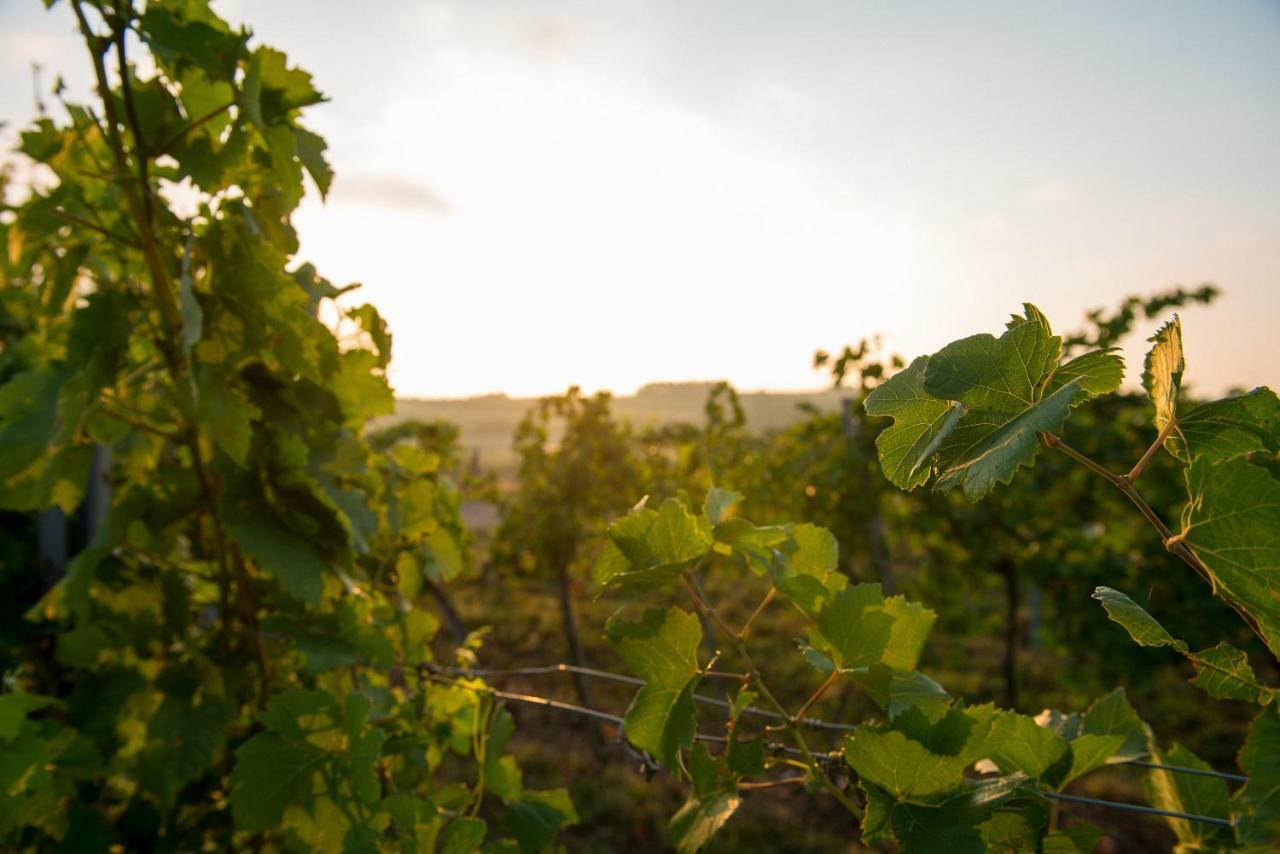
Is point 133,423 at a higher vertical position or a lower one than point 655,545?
higher

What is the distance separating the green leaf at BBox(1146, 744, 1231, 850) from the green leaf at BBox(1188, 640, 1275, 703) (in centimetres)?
44

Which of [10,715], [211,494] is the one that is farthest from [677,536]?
[211,494]

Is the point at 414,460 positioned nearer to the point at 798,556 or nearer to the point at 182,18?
the point at 182,18

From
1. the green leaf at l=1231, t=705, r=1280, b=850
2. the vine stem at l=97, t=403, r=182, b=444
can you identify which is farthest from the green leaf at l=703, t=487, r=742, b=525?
the vine stem at l=97, t=403, r=182, b=444

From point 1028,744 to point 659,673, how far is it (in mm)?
425

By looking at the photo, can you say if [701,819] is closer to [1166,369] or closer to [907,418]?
[907,418]

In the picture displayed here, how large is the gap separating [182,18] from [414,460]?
116cm

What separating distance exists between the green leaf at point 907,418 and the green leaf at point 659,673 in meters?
0.33

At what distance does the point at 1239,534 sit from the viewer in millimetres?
587

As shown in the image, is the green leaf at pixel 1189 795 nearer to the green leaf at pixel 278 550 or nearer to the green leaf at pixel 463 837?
the green leaf at pixel 463 837

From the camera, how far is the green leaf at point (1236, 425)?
615mm

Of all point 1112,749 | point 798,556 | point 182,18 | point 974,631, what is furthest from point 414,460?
point 974,631

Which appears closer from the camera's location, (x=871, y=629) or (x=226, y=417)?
(x=871, y=629)

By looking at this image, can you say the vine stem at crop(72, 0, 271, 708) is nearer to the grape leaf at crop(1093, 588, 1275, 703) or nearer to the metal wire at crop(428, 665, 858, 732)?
the metal wire at crop(428, 665, 858, 732)
